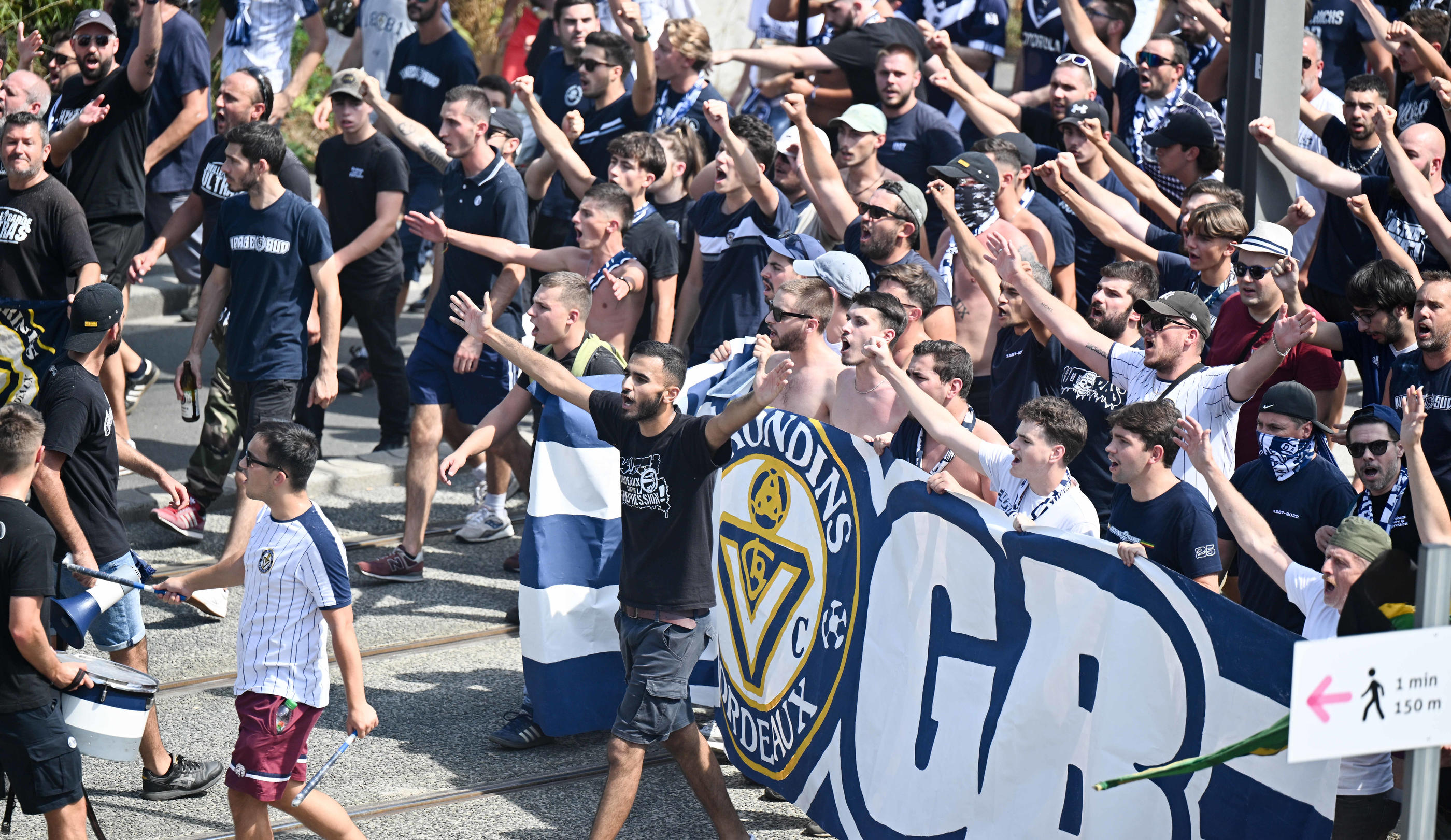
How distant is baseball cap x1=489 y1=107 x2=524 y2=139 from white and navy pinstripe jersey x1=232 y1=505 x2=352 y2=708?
203 inches

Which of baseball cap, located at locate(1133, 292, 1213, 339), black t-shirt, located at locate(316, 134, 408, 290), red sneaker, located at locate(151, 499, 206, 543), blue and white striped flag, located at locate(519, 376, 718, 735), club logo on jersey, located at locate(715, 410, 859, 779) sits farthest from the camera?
black t-shirt, located at locate(316, 134, 408, 290)

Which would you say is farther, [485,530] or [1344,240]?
[485,530]

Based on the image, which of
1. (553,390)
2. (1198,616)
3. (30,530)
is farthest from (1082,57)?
(30,530)

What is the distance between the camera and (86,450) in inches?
253

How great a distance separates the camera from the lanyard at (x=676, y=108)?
10008 millimetres

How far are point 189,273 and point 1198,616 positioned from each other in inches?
366

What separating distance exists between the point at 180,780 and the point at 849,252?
156 inches

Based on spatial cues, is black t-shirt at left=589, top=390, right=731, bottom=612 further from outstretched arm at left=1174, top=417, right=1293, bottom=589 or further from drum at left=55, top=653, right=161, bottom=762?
→ drum at left=55, top=653, right=161, bottom=762

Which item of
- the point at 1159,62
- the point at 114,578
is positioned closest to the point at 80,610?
the point at 114,578

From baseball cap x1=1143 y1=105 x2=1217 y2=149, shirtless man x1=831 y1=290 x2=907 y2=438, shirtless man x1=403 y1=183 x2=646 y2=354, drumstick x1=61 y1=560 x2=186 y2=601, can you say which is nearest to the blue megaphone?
drumstick x1=61 y1=560 x2=186 y2=601

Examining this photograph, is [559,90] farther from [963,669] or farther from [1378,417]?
[1378,417]

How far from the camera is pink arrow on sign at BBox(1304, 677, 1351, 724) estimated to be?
285 centimetres

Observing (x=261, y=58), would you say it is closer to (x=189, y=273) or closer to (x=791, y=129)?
(x=189, y=273)

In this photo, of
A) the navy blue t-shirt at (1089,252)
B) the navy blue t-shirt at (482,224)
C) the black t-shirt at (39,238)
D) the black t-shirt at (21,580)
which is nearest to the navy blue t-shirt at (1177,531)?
the navy blue t-shirt at (1089,252)
